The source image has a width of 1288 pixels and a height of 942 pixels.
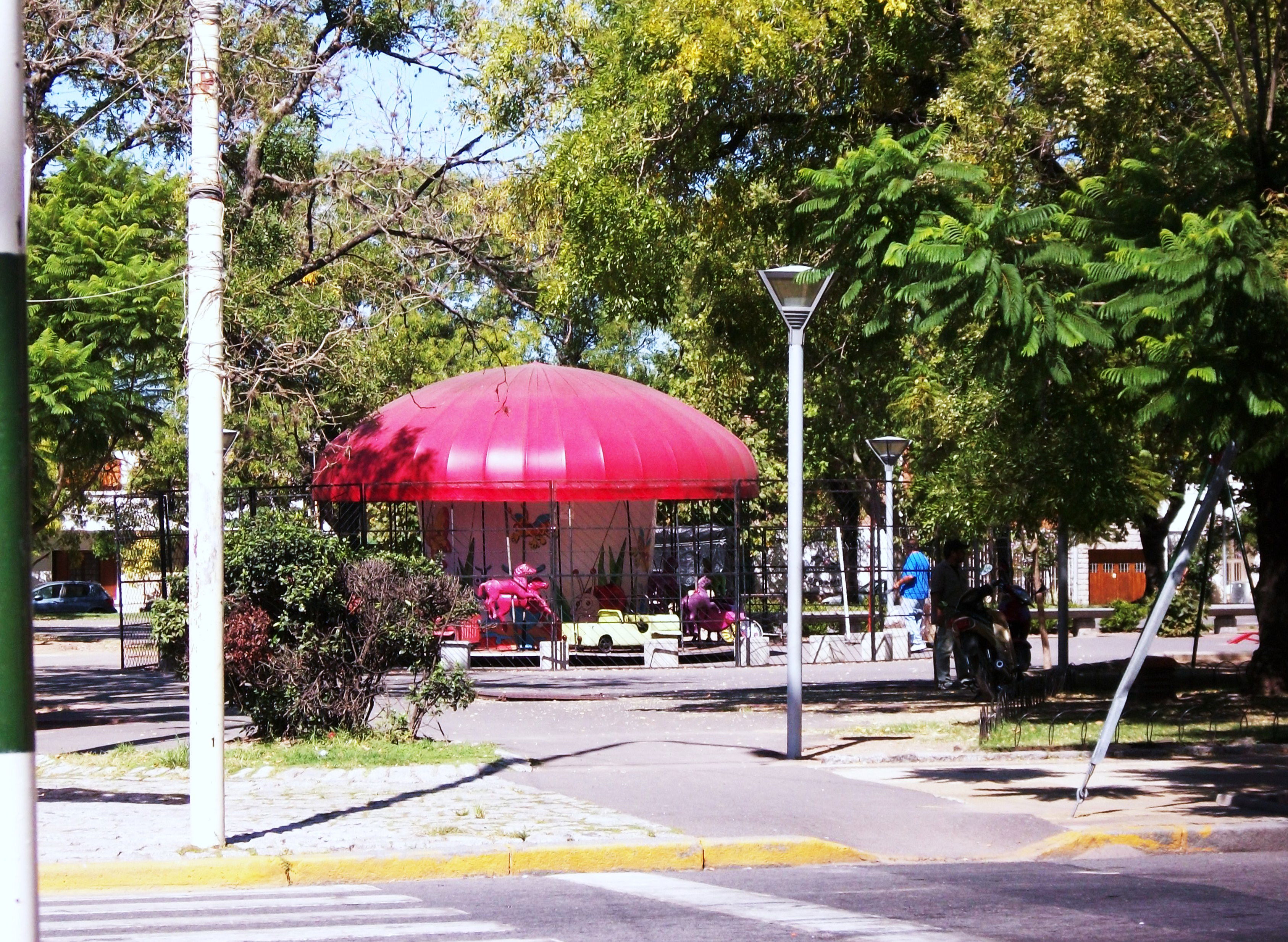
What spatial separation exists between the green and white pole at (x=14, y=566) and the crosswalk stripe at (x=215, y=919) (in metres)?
4.42

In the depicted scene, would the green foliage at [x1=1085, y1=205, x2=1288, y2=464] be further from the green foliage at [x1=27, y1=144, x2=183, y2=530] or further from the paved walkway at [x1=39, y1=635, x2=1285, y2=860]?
the green foliage at [x1=27, y1=144, x2=183, y2=530]

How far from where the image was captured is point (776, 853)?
8.82m

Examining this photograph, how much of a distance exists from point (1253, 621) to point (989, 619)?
90.9 feet

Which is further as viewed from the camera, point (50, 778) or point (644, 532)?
point (644, 532)

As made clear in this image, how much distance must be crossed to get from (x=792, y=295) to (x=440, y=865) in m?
6.53

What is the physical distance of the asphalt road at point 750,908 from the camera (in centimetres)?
658

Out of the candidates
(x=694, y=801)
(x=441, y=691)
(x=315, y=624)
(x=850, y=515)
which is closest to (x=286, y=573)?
(x=315, y=624)

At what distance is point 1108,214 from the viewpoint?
11172 millimetres

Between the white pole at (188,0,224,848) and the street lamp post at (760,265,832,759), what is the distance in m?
5.54

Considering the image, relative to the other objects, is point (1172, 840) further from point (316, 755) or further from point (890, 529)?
point (890, 529)

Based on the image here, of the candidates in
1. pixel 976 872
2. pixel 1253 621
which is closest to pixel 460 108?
pixel 976 872

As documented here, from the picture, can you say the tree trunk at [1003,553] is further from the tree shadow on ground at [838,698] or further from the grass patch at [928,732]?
the grass patch at [928,732]

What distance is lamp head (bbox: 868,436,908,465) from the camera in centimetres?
2653

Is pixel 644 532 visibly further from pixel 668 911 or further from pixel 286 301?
pixel 668 911
